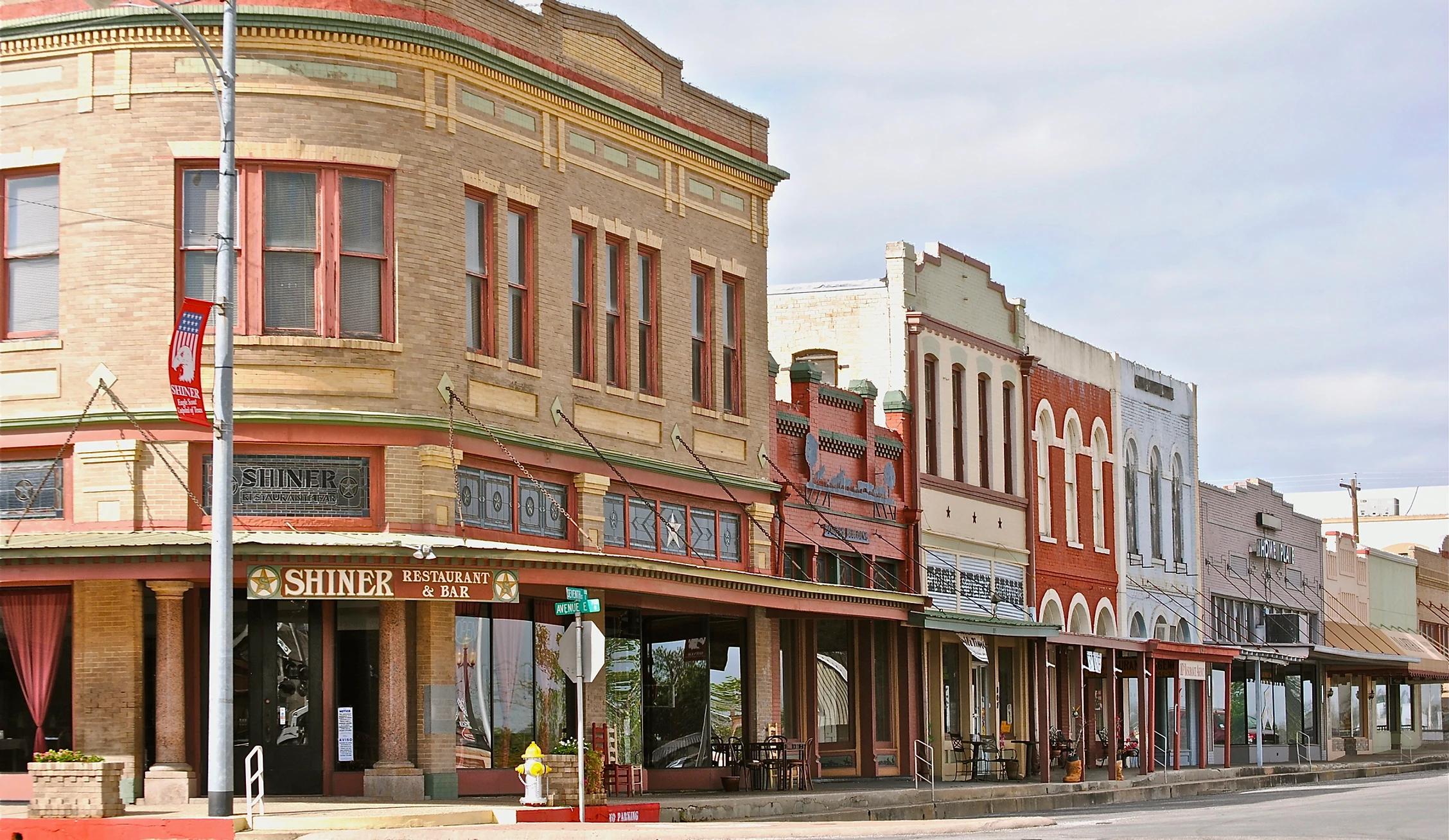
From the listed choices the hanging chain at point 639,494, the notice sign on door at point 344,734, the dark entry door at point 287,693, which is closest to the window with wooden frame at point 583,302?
the hanging chain at point 639,494

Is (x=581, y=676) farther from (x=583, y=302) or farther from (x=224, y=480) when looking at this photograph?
(x=583, y=302)

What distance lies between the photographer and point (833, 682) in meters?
36.2

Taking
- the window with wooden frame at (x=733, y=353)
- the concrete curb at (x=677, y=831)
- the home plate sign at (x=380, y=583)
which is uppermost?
the window with wooden frame at (x=733, y=353)

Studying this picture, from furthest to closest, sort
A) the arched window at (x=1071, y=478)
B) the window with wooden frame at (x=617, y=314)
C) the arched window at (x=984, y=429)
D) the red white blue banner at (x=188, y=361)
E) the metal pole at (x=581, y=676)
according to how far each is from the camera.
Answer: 1. the arched window at (x=1071, y=478)
2. the arched window at (x=984, y=429)
3. the window with wooden frame at (x=617, y=314)
4. the metal pole at (x=581, y=676)
5. the red white blue banner at (x=188, y=361)

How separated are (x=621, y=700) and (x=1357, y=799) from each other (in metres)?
11.3

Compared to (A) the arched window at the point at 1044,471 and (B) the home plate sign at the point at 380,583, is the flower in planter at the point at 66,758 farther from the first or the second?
(A) the arched window at the point at 1044,471

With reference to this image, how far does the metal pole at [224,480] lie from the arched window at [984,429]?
74.0ft

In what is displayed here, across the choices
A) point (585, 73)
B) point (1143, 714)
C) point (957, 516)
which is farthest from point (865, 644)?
point (585, 73)

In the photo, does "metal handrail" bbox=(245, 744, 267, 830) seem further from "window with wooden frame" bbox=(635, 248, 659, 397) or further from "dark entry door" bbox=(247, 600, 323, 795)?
"window with wooden frame" bbox=(635, 248, 659, 397)

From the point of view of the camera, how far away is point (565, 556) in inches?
958

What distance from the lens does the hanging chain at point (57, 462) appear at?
79.5 feet

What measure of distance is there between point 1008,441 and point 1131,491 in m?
7.97

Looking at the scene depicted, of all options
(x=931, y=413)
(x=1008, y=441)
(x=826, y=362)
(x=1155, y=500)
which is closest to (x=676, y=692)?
(x=931, y=413)

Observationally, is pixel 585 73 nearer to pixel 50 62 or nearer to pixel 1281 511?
pixel 50 62
